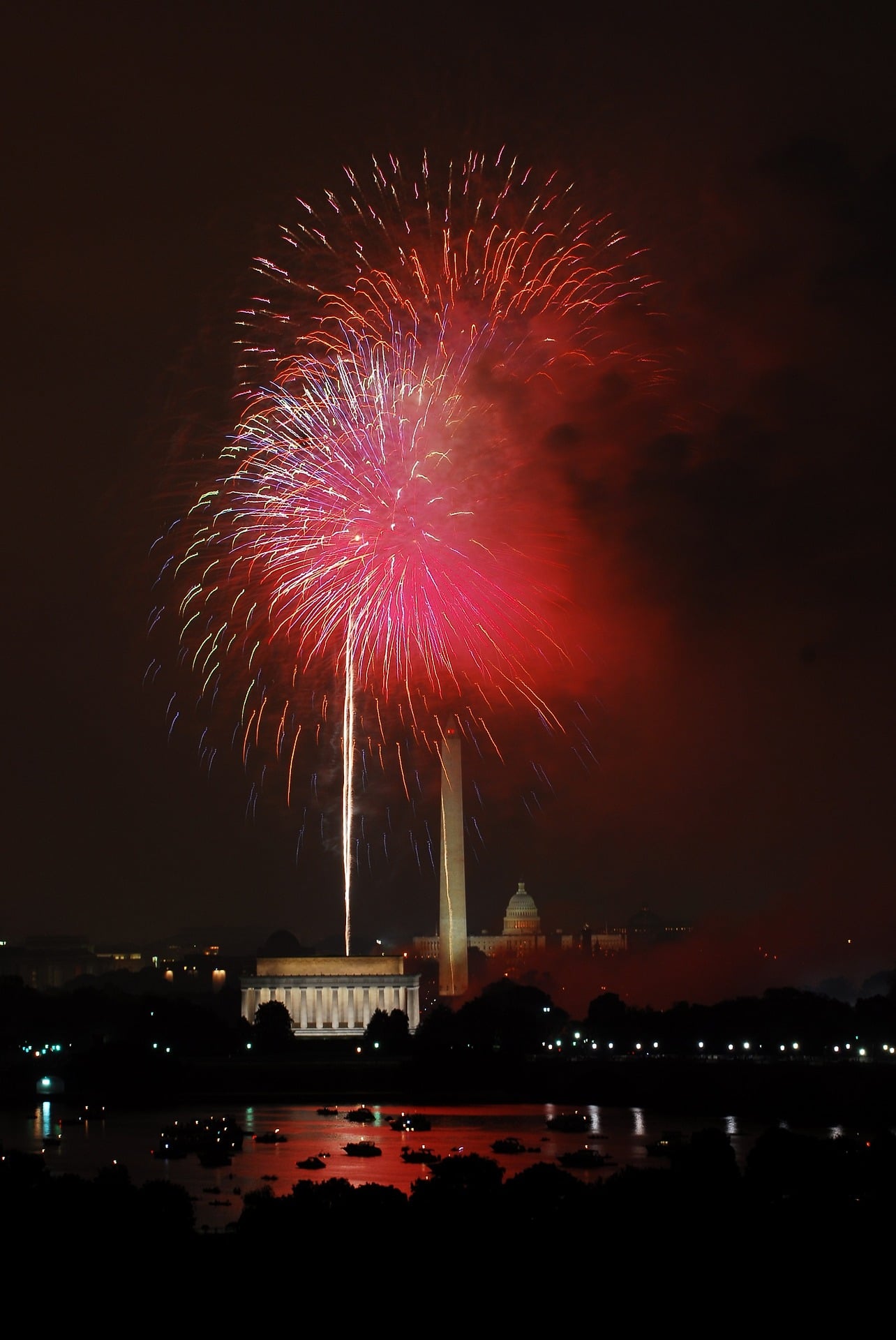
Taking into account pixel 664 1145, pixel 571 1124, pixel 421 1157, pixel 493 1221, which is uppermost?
pixel 571 1124

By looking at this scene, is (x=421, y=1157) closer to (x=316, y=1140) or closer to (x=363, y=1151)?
(x=363, y=1151)

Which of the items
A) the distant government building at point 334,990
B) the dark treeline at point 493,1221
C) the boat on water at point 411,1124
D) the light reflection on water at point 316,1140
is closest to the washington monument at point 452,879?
the distant government building at point 334,990

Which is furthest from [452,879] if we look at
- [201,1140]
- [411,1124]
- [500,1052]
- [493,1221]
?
[493,1221]

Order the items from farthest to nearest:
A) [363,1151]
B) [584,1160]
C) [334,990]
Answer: [334,990], [363,1151], [584,1160]

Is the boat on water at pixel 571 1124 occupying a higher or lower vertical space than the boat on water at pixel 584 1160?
higher

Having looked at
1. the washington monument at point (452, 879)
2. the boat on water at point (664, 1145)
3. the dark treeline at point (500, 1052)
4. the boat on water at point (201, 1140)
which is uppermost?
the washington monument at point (452, 879)

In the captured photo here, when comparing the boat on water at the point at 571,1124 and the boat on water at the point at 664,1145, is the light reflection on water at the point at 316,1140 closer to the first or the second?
the boat on water at the point at 664,1145

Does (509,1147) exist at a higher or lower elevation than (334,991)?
lower

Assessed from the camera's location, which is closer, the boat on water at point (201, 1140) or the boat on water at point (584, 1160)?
the boat on water at point (584, 1160)

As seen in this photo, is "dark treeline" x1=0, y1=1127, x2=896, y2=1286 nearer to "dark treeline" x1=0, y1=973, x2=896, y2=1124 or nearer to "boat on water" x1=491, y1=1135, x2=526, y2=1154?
"boat on water" x1=491, y1=1135, x2=526, y2=1154
